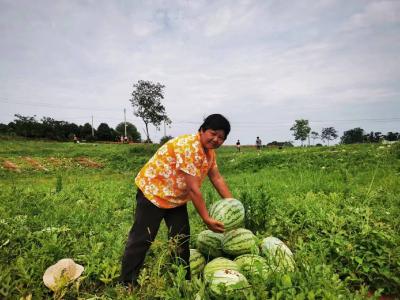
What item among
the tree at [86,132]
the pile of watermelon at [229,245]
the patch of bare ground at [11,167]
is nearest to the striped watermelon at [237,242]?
the pile of watermelon at [229,245]

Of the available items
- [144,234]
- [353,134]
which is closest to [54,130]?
[144,234]

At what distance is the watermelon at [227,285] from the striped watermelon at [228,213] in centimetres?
85

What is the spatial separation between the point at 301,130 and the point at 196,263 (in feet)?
226

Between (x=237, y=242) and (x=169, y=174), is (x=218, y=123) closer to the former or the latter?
(x=169, y=174)

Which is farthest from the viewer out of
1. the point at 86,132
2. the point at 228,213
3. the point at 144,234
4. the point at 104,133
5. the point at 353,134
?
the point at 353,134

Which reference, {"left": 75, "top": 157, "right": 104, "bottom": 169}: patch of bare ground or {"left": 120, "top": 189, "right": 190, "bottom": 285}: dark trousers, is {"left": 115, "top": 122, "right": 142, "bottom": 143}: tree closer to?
{"left": 75, "top": 157, "right": 104, "bottom": 169}: patch of bare ground

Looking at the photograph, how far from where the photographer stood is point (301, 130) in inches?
2734

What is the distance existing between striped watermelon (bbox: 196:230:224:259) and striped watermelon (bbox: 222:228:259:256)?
0.09 meters

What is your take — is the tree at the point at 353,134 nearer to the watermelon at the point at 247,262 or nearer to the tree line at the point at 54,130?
the tree line at the point at 54,130

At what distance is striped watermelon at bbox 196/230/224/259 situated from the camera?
13.1ft

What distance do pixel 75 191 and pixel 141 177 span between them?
630cm

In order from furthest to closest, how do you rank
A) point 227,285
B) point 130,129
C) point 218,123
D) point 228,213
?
point 130,129 → point 228,213 → point 218,123 → point 227,285

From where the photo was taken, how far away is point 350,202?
5742mm

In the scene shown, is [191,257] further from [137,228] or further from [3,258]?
[3,258]
